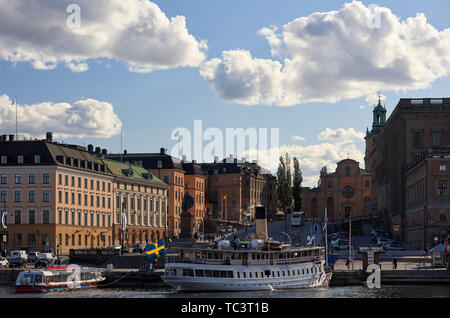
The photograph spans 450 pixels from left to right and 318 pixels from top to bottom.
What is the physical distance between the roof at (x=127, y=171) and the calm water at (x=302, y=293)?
81.4 metres

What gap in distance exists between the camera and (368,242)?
14262cm

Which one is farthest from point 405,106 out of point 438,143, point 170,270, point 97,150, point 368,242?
point 170,270

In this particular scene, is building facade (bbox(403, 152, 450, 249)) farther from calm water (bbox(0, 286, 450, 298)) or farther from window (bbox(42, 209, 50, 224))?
window (bbox(42, 209, 50, 224))

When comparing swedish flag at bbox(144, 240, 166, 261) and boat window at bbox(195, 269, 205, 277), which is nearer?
boat window at bbox(195, 269, 205, 277)

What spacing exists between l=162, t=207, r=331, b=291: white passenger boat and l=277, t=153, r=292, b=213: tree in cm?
10532

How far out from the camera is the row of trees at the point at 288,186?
184 m

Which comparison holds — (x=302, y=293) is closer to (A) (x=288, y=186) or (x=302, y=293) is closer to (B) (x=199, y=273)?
(B) (x=199, y=273)

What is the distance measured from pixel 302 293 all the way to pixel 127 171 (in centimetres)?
9800

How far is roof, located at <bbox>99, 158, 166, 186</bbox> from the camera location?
15951 centimetres

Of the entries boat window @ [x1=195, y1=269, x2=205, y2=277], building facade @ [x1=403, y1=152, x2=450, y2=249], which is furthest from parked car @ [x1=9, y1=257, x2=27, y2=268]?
building facade @ [x1=403, y1=152, x2=450, y2=249]

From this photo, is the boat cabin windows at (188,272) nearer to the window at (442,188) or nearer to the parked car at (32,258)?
the parked car at (32,258)

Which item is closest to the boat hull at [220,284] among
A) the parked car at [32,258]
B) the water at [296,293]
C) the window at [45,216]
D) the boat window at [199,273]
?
the boat window at [199,273]
